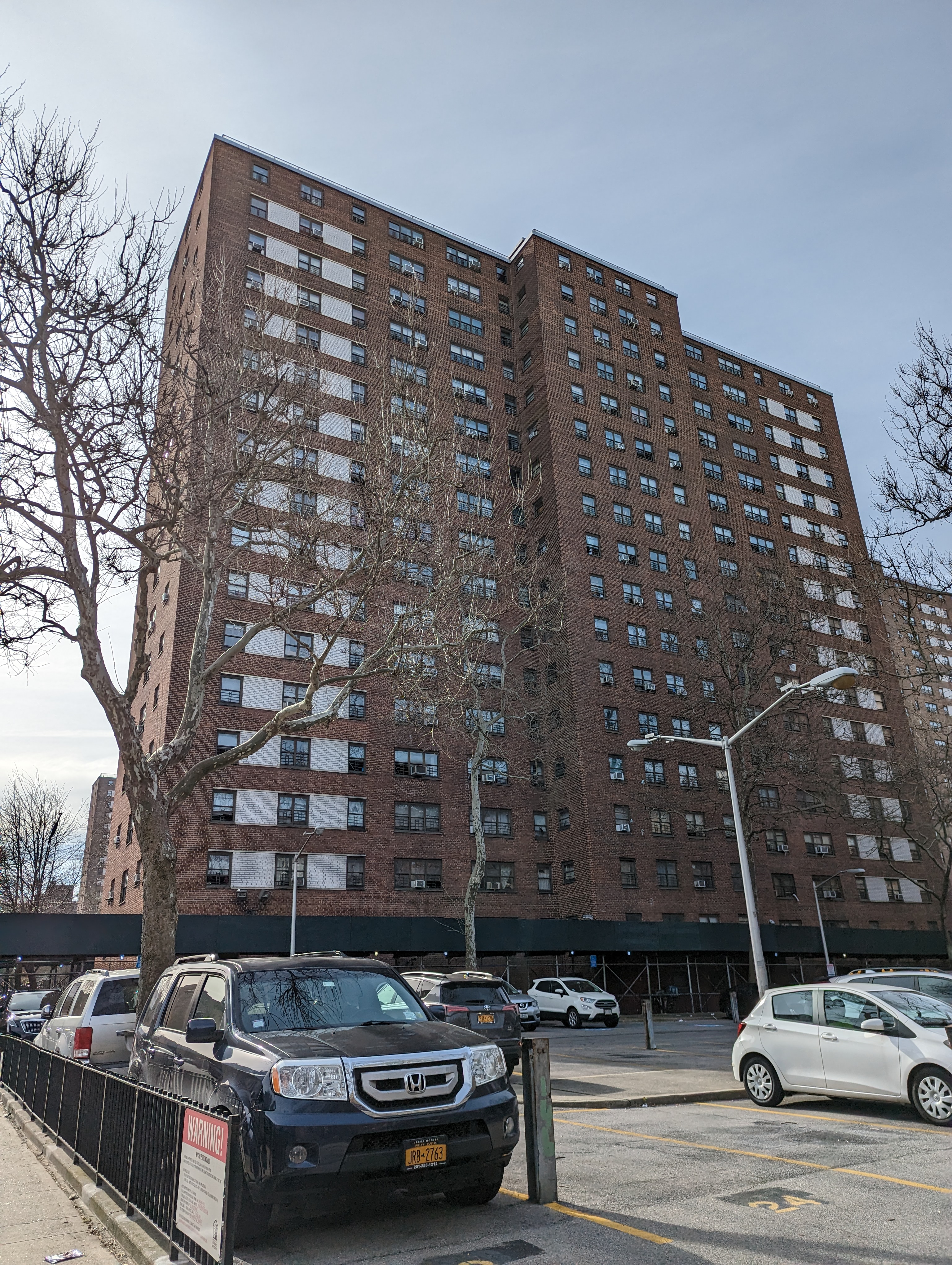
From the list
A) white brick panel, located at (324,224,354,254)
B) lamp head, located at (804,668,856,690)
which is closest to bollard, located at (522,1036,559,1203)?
lamp head, located at (804,668,856,690)

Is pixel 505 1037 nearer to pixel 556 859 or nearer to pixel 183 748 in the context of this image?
pixel 183 748

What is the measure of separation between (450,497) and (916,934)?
44.3 m

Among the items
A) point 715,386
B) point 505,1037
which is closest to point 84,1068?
point 505,1037

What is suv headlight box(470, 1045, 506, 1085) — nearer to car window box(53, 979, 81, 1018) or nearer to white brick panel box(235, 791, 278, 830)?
car window box(53, 979, 81, 1018)

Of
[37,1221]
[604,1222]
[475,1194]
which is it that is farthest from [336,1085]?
[37,1221]

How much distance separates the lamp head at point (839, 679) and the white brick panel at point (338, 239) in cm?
4197

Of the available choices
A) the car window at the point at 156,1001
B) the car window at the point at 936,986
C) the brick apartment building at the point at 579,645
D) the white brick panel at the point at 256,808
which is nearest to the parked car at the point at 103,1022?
the car window at the point at 156,1001

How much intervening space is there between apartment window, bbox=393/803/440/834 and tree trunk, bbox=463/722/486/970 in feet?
24.4

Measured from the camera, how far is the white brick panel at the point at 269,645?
38.2 m

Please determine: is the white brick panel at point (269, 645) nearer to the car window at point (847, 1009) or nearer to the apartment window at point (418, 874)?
the apartment window at point (418, 874)

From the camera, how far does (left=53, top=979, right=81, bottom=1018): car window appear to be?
14594 mm

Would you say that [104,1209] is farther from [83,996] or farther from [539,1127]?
[83,996]

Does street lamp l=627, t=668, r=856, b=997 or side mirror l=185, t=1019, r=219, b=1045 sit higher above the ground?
street lamp l=627, t=668, r=856, b=997

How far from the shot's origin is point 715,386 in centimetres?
6200
